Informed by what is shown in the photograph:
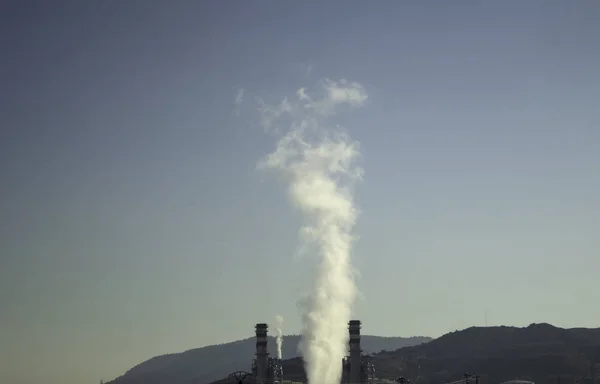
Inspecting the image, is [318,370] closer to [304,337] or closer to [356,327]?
[304,337]

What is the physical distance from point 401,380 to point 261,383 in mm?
20545

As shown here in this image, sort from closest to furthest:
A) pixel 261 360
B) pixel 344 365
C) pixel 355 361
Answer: pixel 261 360 < pixel 355 361 < pixel 344 365

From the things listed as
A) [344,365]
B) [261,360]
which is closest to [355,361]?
[344,365]

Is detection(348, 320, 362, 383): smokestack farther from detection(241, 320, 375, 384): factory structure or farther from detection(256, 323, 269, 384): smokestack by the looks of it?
detection(256, 323, 269, 384): smokestack

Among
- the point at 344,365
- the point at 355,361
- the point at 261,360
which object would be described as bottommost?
the point at 344,365

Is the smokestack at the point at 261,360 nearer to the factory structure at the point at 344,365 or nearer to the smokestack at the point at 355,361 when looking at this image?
the factory structure at the point at 344,365

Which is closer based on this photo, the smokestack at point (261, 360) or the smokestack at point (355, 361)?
Answer: the smokestack at point (261, 360)

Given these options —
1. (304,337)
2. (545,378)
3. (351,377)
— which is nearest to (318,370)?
(304,337)

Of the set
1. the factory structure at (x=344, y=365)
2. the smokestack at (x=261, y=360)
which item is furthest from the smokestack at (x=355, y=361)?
the smokestack at (x=261, y=360)

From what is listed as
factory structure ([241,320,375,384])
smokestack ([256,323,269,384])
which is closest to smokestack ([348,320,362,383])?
factory structure ([241,320,375,384])

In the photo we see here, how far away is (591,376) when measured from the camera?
7682 inches

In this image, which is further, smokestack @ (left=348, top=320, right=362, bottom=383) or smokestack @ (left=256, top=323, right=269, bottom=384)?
smokestack @ (left=348, top=320, right=362, bottom=383)

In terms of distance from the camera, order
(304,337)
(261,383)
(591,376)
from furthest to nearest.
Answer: (591,376) → (304,337) → (261,383)

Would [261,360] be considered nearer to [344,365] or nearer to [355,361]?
[344,365]
